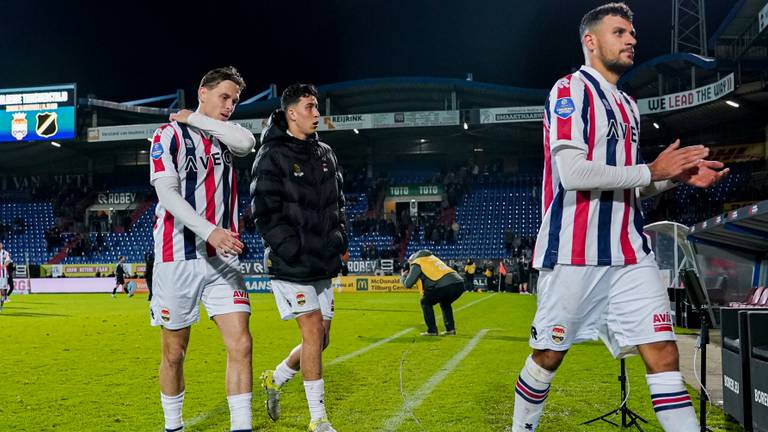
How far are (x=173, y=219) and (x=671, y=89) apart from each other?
37.1 metres

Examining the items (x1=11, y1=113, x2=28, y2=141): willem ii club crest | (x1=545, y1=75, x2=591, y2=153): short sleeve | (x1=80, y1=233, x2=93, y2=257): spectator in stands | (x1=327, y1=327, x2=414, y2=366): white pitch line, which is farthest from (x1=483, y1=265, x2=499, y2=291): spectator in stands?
(x1=545, y1=75, x2=591, y2=153): short sleeve

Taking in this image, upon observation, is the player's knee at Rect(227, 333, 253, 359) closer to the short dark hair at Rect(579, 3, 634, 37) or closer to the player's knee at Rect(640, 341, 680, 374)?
the player's knee at Rect(640, 341, 680, 374)

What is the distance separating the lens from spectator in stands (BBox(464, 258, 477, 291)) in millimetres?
30312

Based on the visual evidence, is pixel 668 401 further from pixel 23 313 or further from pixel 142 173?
pixel 142 173

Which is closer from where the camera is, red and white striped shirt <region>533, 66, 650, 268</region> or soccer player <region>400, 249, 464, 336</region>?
red and white striped shirt <region>533, 66, 650, 268</region>

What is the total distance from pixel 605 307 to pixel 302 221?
2.06m

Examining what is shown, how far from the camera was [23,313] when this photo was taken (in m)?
18.9

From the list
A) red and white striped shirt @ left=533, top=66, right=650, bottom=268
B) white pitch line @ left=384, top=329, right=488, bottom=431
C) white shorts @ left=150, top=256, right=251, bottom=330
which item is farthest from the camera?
white pitch line @ left=384, top=329, right=488, bottom=431

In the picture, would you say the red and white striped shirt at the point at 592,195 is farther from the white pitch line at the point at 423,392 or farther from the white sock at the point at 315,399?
the white pitch line at the point at 423,392

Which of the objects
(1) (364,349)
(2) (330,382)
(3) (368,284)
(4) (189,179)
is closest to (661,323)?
(4) (189,179)

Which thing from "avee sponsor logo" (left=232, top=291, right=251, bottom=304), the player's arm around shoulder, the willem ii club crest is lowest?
"avee sponsor logo" (left=232, top=291, right=251, bottom=304)

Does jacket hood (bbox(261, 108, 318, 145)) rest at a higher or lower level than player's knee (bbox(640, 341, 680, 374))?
higher

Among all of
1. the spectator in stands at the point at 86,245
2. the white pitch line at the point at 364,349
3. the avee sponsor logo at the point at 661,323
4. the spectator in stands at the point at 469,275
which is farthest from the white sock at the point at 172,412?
the spectator in stands at the point at 86,245

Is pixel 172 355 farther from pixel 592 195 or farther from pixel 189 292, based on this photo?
pixel 592 195
